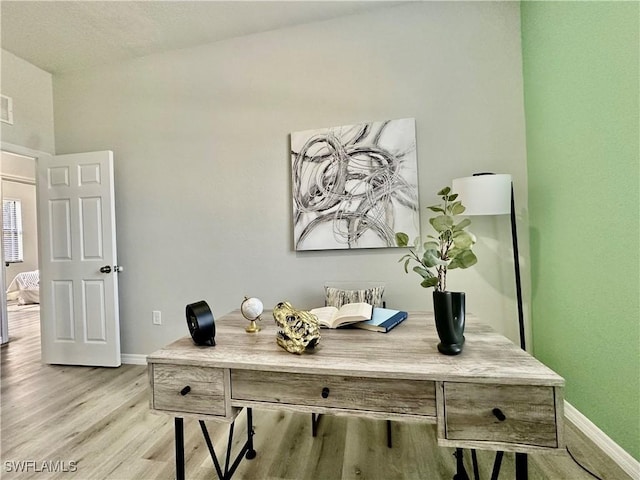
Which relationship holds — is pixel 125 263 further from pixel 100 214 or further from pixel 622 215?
pixel 622 215

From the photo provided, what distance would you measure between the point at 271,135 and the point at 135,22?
54.2 inches

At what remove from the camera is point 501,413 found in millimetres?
874

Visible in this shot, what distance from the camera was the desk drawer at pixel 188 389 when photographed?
1062 mm

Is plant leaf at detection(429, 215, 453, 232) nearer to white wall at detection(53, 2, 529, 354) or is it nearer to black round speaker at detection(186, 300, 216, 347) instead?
black round speaker at detection(186, 300, 216, 347)

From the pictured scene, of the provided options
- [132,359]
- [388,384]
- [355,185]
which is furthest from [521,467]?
[132,359]

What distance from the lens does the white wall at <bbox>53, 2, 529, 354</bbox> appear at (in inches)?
87.1

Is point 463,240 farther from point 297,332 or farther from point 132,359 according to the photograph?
point 132,359

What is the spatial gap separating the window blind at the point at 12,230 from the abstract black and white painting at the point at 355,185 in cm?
778

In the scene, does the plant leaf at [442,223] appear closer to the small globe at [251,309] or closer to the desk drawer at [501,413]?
the desk drawer at [501,413]

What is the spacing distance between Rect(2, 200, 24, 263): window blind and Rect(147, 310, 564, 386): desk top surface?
323 inches

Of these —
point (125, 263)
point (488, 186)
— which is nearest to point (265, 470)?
point (488, 186)

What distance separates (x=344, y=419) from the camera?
6.25 ft

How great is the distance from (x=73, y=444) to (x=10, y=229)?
292 inches

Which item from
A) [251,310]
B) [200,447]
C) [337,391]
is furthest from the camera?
[200,447]
